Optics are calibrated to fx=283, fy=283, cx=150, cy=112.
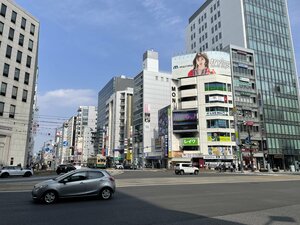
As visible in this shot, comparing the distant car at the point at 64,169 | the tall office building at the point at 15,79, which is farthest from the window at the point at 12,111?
the distant car at the point at 64,169

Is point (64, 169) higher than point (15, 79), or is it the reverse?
point (15, 79)

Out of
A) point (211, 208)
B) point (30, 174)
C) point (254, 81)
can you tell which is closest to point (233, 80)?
point (254, 81)

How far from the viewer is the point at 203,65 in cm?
8456

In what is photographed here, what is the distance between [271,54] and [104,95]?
9517cm

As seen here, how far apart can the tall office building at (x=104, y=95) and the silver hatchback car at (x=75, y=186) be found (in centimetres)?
13068

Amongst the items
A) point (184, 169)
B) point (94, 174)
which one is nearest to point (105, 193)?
point (94, 174)

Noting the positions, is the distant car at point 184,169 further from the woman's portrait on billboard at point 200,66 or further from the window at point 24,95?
the woman's portrait on billboard at point 200,66

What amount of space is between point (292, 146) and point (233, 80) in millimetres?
27889

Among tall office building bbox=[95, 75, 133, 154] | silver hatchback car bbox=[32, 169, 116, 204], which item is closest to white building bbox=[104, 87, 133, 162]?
tall office building bbox=[95, 75, 133, 154]

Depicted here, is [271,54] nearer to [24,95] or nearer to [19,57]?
[19,57]

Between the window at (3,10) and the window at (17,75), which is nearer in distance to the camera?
the window at (3,10)

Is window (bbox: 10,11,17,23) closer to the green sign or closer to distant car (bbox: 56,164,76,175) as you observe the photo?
distant car (bbox: 56,164,76,175)

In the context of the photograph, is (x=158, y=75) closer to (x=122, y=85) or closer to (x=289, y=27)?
(x=122, y=85)

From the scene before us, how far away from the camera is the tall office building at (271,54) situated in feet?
283
